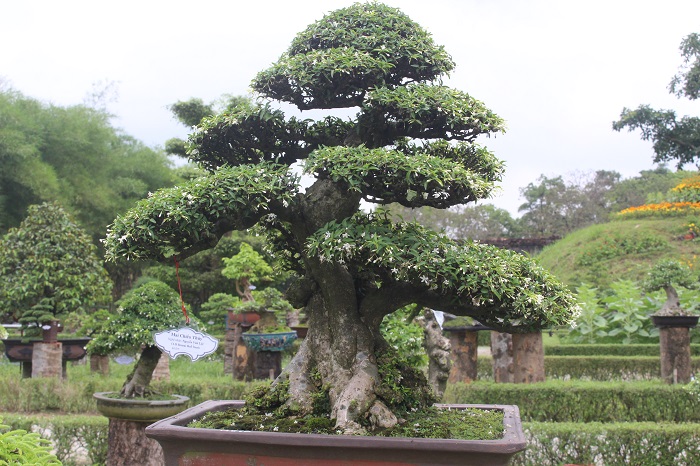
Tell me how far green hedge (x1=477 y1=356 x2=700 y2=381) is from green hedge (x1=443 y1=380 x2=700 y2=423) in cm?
245

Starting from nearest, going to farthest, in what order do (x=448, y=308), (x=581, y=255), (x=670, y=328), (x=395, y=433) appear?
(x=395, y=433), (x=448, y=308), (x=670, y=328), (x=581, y=255)

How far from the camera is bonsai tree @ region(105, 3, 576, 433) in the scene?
2.51 meters

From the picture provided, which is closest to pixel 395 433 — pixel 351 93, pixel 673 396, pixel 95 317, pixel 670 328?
pixel 351 93

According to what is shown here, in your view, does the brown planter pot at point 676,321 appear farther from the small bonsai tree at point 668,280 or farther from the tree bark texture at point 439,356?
the tree bark texture at point 439,356

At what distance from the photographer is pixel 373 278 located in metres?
2.74

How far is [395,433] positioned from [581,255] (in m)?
17.6

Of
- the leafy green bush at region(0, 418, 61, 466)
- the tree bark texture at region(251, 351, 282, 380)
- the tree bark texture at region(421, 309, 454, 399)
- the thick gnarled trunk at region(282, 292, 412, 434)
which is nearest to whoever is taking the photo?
the leafy green bush at region(0, 418, 61, 466)

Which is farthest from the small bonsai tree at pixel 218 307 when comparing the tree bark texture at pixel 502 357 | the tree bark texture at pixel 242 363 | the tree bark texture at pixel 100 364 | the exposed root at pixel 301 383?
the exposed root at pixel 301 383

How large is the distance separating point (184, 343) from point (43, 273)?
6.69 metres

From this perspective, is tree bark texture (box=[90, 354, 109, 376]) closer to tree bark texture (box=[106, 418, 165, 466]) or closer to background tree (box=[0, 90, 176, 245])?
tree bark texture (box=[106, 418, 165, 466])

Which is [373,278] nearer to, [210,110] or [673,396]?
[673,396]

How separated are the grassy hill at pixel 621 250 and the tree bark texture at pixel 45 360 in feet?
41.4

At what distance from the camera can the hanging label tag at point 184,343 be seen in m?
3.13

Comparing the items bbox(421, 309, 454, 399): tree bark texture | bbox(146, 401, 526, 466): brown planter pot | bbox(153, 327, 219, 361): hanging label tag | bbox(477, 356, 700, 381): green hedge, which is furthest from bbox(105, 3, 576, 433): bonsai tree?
bbox(477, 356, 700, 381): green hedge
